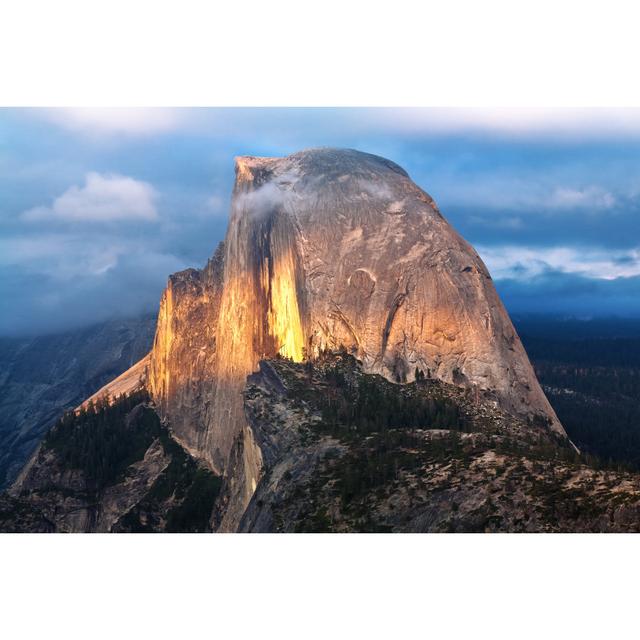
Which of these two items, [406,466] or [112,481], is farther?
[112,481]

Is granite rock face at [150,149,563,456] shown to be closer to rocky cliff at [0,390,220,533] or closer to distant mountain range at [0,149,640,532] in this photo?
distant mountain range at [0,149,640,532]

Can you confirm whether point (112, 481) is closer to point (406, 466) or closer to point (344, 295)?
point (344, 295)

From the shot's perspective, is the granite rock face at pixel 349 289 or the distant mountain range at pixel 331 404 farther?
the granite rock face at pixel 349 289

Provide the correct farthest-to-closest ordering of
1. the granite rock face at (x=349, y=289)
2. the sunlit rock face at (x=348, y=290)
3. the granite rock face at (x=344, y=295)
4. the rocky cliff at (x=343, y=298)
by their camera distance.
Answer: the granite rock face at (x=349, y=289) < the sunlit rock face at (x=348, y=290) < the granite rock face at (x=344, y=295) < the rocky cliff at (x=343, y=298)

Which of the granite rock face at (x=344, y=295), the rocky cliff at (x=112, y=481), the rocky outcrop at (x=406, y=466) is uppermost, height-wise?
the granite rock face at (x=344, y=295)

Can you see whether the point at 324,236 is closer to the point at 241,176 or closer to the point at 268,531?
the point at 241,176

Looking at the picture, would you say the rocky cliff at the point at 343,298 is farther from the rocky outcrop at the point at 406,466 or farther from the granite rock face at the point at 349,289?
the rocky outcrop at the point at 406,466

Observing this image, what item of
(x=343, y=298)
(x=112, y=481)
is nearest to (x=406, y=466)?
(x=343, y=298)

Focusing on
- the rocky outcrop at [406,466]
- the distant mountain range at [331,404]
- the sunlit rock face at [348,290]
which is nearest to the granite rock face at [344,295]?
the sunlit rock face at [348,290]

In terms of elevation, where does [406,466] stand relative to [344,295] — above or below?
below

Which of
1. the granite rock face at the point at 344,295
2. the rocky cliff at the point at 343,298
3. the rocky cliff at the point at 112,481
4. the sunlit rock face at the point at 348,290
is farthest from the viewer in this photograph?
the rocky cliff at the point at 112,481

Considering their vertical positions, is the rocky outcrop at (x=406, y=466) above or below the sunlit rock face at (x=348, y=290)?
below
